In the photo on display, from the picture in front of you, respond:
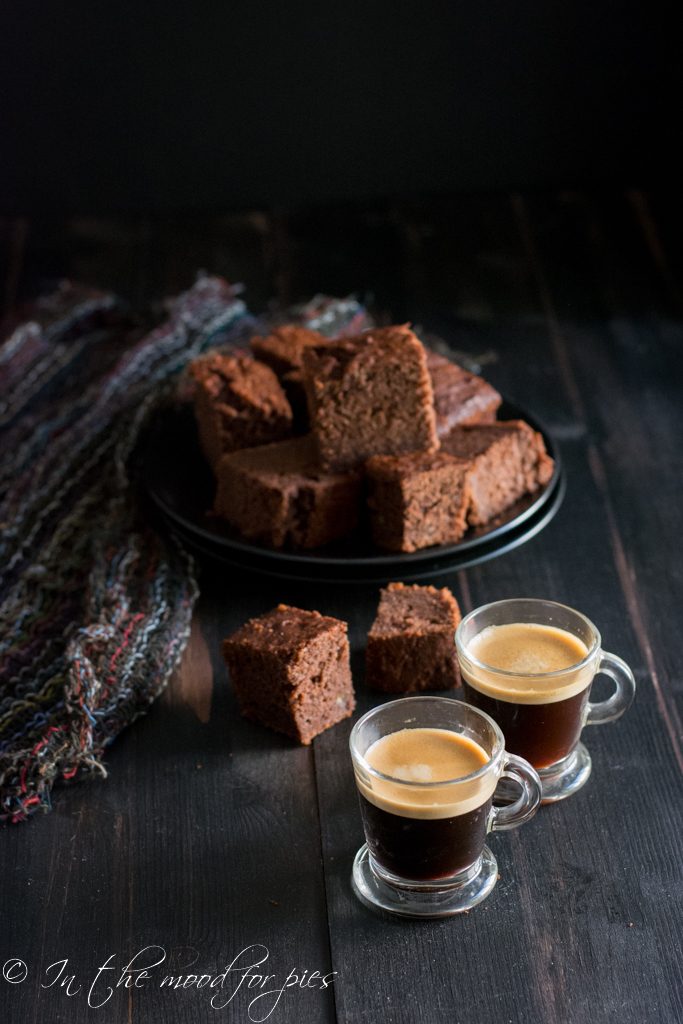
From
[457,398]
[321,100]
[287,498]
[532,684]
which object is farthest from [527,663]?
[321,100]

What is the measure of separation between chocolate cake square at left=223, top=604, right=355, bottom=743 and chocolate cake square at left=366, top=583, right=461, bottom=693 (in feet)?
0.20

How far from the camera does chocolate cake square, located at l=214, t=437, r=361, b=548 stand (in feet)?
6.71

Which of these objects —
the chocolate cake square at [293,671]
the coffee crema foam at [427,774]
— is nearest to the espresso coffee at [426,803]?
the coffee crema foam at [427,774]

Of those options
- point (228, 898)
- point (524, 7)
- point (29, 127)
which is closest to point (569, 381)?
point (524, 7)

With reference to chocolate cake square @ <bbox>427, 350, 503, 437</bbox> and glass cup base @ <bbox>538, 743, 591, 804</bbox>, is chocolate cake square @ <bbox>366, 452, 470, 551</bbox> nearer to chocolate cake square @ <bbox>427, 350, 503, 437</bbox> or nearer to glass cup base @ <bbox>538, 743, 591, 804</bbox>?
chocolate cake square @ <bbox>427, 350, 503, 437</bbox>

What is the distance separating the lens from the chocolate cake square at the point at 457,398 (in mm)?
2207

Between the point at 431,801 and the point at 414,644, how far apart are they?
1.39 ft

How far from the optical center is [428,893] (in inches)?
60.4

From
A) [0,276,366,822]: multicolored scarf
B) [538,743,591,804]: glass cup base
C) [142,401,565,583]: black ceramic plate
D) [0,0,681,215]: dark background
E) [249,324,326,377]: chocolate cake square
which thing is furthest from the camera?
[0,0,681,215]: dark background

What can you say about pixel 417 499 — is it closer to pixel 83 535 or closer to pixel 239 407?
pixel 239 407

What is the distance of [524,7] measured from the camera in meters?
3.63

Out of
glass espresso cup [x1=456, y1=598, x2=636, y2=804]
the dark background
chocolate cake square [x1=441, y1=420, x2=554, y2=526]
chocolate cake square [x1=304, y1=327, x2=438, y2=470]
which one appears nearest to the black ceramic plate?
chocolate cake square [x1=441, y1=420, x2=554, y2=526]

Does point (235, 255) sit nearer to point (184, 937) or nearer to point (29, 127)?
point (29, 127)

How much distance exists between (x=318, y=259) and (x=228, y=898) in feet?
7.51
